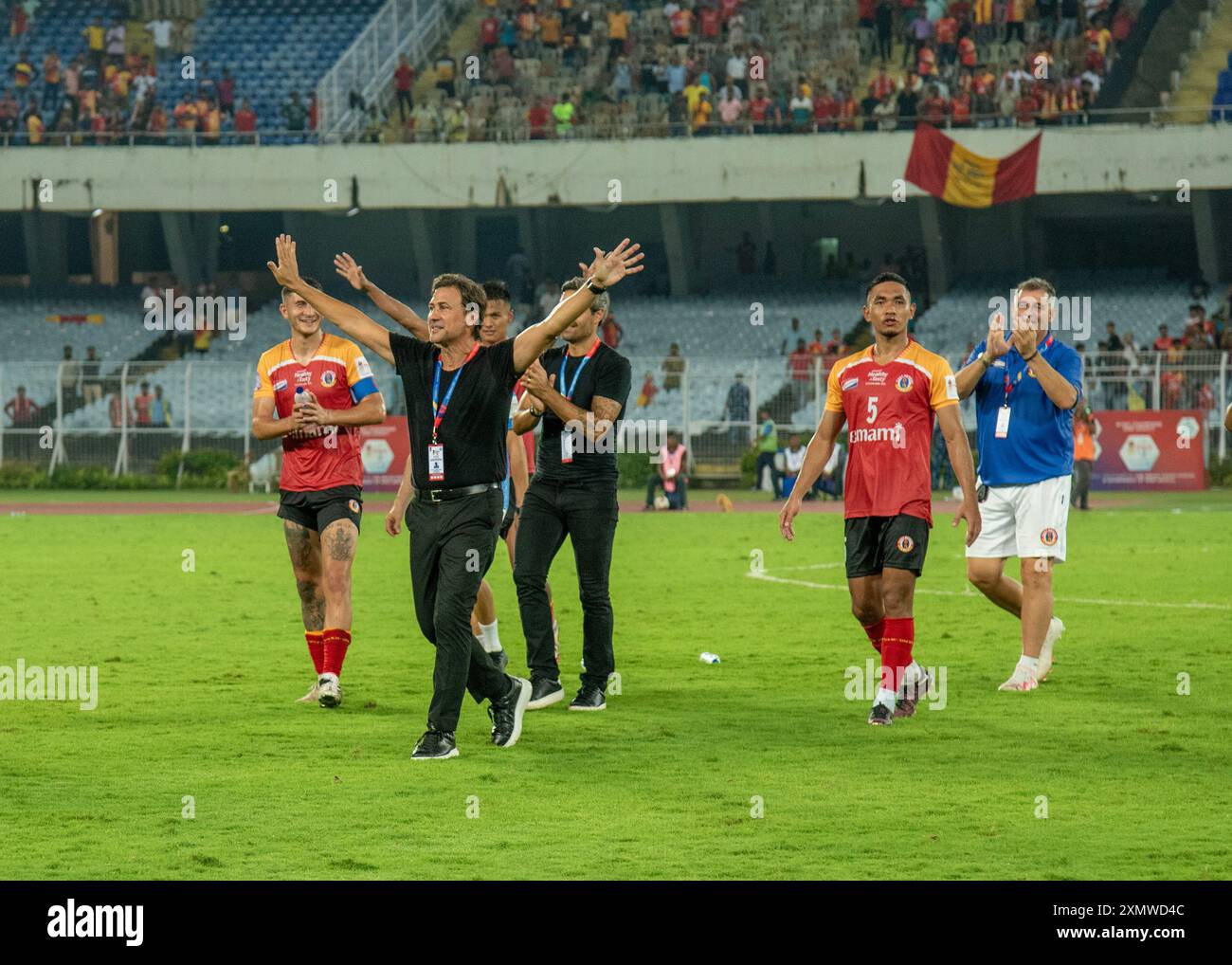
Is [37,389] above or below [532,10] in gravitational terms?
below

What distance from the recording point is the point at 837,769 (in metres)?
9.20

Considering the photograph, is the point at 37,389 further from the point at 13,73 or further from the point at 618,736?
the point at 618,736

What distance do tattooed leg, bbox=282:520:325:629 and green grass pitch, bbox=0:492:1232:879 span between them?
58 centimetres

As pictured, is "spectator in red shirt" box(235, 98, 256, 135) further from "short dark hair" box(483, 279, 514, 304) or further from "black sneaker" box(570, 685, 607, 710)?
"black sneaker" box(570, 685, 607, 710)

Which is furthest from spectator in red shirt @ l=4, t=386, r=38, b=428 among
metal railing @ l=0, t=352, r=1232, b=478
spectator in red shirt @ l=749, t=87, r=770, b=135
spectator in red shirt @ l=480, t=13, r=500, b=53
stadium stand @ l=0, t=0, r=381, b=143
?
spectator in red shirt @ l=749, t=87, r=770, b=135

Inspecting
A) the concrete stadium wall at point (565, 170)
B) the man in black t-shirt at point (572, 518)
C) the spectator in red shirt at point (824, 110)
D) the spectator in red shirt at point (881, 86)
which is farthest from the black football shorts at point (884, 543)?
the spectator in red shirt at point (881, 86)

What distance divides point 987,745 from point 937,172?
34094 millimetres

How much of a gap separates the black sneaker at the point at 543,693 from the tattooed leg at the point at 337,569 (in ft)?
3.75

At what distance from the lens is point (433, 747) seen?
945cm

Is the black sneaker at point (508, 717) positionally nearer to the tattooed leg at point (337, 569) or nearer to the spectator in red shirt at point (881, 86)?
the tattooed leg at point (337, 569)

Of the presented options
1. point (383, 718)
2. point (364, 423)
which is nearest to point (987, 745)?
point (383, 718)

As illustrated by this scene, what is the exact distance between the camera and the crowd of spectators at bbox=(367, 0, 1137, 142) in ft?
144

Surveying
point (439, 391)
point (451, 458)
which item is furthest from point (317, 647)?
point (439, 391)

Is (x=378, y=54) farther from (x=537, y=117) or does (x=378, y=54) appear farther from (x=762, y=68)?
(x=762, y=68)
